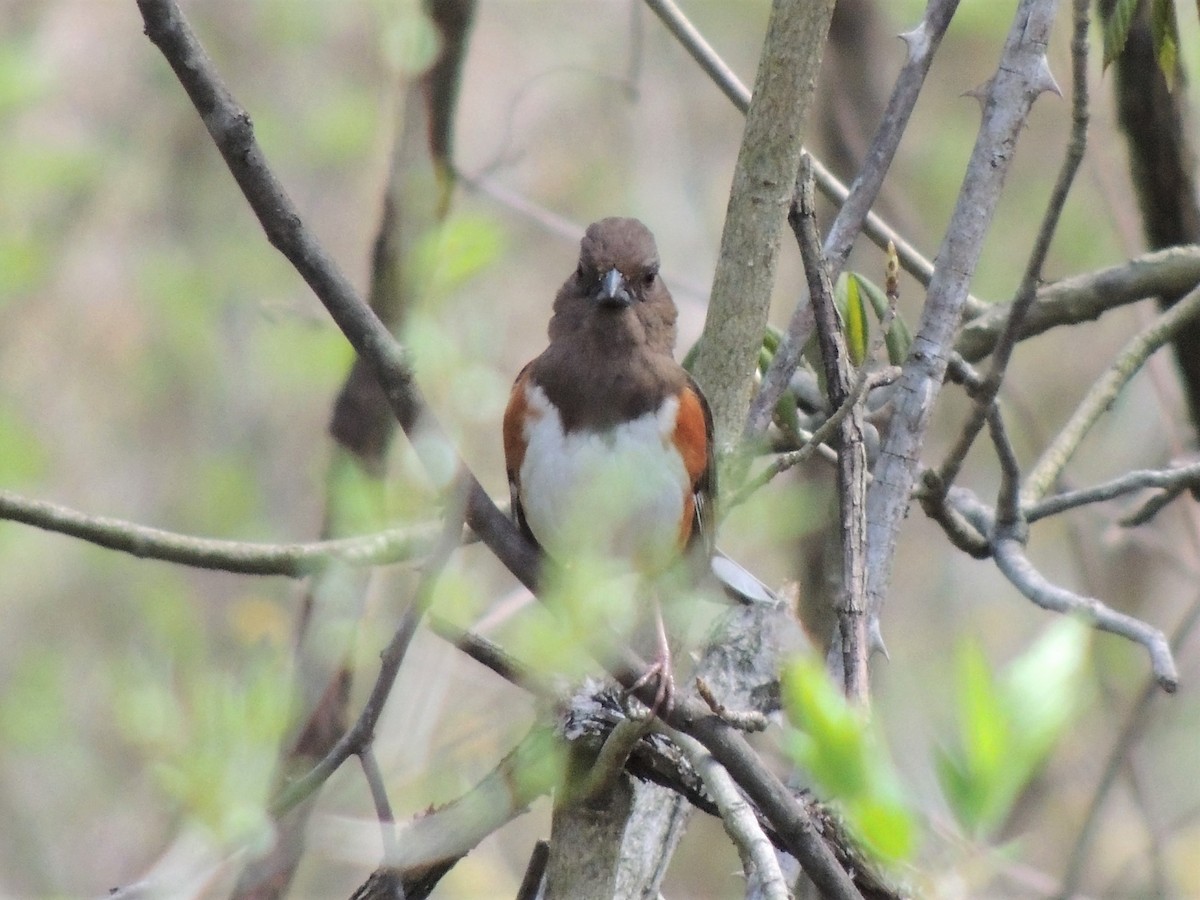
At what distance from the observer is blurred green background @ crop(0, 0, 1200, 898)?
543cm

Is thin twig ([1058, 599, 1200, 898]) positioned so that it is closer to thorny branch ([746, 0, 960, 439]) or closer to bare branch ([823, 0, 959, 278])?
thorny branch ([746, 0, 960, 439])

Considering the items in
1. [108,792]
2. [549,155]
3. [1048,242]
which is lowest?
[108,792]

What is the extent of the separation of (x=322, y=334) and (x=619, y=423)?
177 cm

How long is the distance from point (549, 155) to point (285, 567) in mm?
5637

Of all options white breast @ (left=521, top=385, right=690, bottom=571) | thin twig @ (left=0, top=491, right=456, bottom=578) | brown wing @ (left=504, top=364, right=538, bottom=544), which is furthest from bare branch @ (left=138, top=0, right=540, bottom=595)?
brown wing @ (left=504, top=364, right=538, bottom=544)

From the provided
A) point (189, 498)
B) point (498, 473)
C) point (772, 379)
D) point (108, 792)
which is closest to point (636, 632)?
point (772, 379)

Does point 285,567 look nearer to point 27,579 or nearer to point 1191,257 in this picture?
point 1191,257

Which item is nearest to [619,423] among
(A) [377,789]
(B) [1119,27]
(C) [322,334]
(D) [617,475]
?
(D) [617,475]

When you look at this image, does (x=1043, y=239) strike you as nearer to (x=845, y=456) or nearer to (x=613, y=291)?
(x=845, y=456)

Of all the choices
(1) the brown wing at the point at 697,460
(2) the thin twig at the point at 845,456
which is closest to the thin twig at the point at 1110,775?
(1) the brown wing at the point at 697,460

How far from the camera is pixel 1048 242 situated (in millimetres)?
2293

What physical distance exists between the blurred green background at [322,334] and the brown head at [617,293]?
5.11 ft

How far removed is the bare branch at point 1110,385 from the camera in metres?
3.08

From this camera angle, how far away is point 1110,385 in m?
3.15
